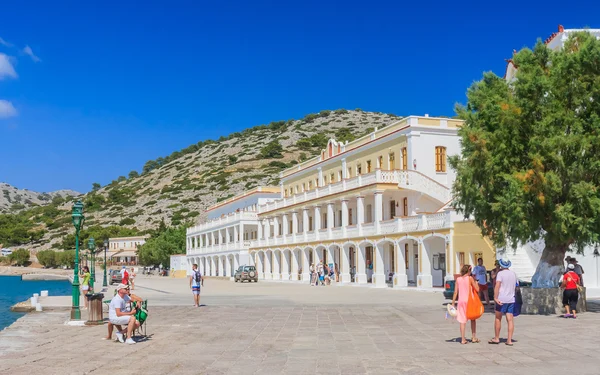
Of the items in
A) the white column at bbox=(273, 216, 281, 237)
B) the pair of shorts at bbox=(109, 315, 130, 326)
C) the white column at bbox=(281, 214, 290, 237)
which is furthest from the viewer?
the white column at bbox=(273, 216, 281, 237)

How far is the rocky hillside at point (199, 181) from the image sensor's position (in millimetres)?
142375

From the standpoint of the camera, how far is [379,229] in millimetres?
39594

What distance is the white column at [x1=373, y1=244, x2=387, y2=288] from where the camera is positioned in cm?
3872

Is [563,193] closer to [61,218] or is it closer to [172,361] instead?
[172,361]

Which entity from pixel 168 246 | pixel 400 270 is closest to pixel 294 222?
pixel 400 270

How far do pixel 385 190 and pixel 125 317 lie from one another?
29.2m

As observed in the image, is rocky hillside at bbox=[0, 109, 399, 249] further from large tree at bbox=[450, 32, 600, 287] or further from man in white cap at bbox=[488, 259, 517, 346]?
man in white cap at bbox=[488, 259, 517, 346]

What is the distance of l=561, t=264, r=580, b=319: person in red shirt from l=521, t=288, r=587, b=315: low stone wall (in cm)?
91

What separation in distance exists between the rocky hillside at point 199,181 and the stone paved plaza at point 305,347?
360ft

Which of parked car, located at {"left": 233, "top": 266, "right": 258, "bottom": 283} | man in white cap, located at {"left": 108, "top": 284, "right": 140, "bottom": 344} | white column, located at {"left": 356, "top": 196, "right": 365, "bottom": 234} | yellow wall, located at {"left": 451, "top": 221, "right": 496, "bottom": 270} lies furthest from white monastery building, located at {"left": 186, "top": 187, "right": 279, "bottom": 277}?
man in white cap, located at {"left": 108, "top": 284, "right": 140, "bottom": 344}

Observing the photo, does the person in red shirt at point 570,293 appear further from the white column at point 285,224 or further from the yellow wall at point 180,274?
the yellow wall at point 180,274

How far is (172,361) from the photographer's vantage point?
35.0 feet

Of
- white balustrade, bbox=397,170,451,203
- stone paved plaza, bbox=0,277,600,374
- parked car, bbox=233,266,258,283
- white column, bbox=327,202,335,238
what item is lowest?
parked car, bbox=233,266,258,283

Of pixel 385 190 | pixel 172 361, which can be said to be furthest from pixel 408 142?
pixel 172 361
